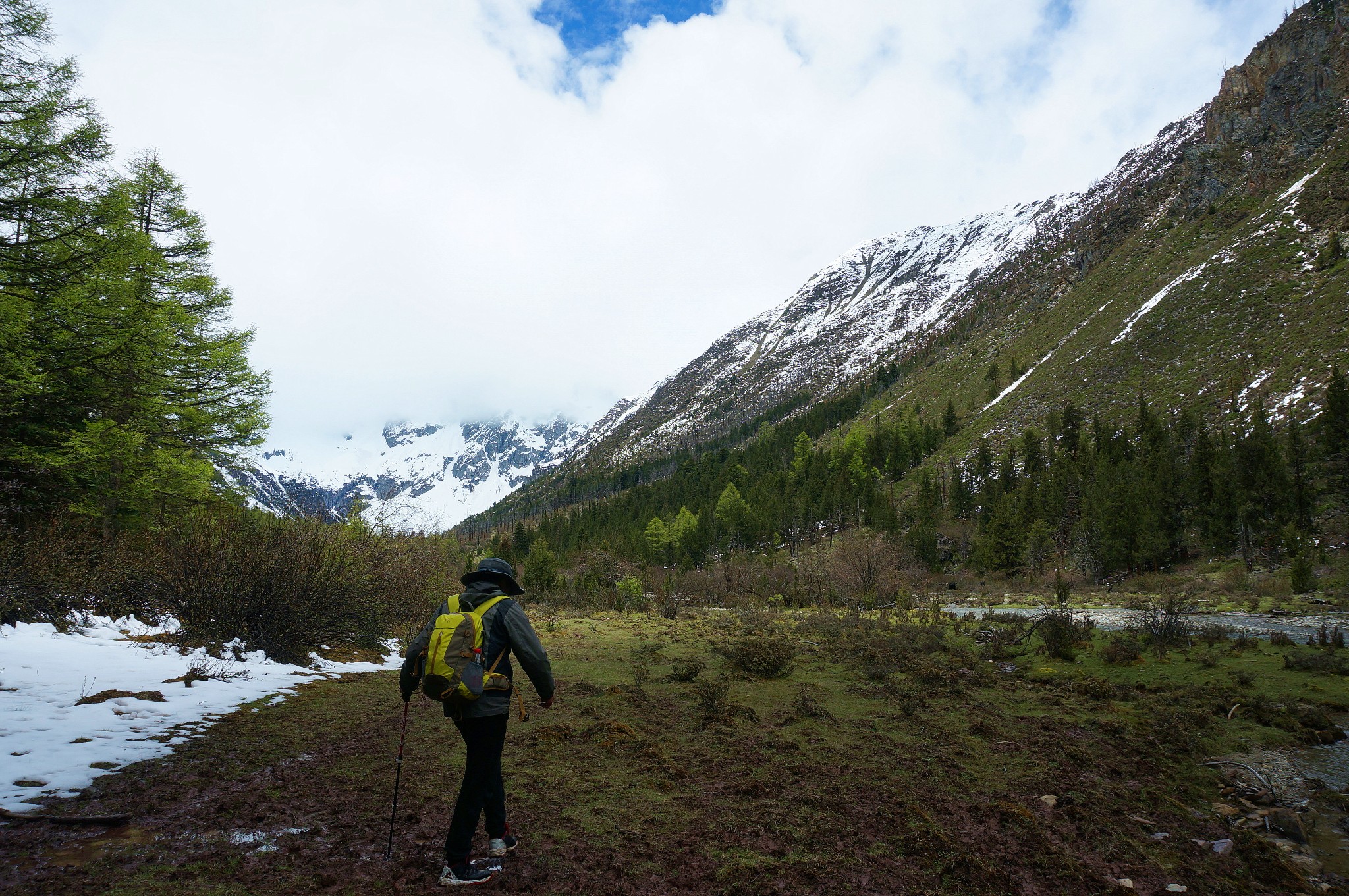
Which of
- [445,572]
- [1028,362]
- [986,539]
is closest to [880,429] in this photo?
[1028,362]

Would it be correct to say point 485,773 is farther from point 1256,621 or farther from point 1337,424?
point 1337,424

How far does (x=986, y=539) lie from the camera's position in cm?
5350

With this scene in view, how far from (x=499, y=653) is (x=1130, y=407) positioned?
7687 centimetres

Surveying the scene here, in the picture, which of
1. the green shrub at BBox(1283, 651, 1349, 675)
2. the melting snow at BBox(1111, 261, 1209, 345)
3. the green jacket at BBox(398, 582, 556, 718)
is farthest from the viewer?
the melting snow at BBox(1111, 261, 1209, 345)

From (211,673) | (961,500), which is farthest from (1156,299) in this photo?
(211,673)

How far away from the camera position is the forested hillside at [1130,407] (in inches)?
1650

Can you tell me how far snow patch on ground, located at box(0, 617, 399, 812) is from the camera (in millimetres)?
4957

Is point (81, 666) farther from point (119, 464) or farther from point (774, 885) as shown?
point (774, 885)

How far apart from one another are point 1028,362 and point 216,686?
103 m

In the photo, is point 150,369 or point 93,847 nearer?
point 93,847

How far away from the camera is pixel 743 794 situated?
5828 millimetres

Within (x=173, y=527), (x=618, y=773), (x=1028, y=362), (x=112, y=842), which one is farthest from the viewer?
(x=1028, y=362)


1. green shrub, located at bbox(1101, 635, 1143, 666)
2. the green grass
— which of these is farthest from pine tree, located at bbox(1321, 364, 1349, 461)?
the green grass

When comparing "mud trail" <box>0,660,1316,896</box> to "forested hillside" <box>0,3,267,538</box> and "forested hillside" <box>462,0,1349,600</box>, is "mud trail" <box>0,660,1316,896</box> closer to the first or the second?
"forested hillside" <box>0,3,267,538</box>
